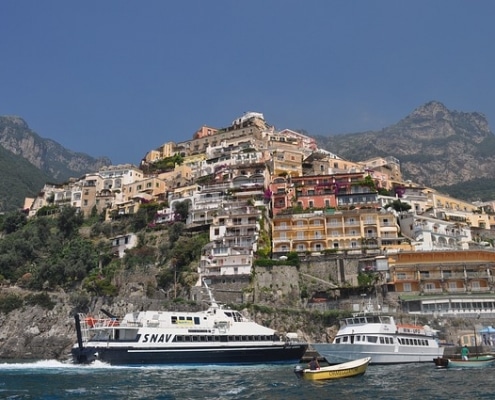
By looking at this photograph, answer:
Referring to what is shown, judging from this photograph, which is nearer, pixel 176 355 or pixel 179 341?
pixel 176 355

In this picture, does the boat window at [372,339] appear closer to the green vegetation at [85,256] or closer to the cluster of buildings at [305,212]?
the cluster of buildings at [305,212]

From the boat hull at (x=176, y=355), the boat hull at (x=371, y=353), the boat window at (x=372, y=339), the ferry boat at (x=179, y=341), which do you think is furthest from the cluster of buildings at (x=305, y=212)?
the boat hull at (x=176, y=355)

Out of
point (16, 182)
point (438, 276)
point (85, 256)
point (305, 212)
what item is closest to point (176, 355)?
point (438, 276)

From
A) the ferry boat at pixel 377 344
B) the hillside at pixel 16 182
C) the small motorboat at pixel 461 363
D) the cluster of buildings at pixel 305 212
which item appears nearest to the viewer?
the small motorboat at pixel 461 363

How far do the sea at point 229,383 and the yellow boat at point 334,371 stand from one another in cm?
41

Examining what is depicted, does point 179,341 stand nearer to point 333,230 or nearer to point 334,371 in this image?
point 334,371

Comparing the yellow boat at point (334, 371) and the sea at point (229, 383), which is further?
the yellow boat at point (334, 371)

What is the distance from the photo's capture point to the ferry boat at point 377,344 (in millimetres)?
34188

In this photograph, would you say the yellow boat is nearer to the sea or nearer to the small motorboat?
the sea

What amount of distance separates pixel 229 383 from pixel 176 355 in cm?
910

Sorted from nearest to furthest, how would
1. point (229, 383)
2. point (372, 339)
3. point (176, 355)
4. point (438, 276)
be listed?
point (229, 383) → point (176, 355) → point (372, 339) → point (438, 276)

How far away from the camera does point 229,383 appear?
2625 cm

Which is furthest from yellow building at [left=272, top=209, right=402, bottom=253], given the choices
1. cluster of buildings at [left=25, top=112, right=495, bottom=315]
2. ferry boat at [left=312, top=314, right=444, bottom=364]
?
ferry boat at [left=312, top=314, right=444, bottom=364]

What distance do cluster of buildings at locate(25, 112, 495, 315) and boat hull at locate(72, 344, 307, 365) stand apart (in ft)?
52.7
